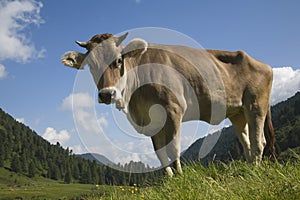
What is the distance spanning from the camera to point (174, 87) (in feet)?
27.2

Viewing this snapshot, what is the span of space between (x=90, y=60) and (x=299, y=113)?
618 feet

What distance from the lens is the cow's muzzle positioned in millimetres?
7211

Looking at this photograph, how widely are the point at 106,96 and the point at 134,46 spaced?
1708 mm

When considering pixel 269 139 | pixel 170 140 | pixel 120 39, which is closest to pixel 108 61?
pixel 120 39

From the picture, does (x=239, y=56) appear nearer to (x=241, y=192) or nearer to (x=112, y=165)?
(x=112, y=165)

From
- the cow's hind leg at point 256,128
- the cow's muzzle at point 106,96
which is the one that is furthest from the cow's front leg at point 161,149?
the cow's hind leg at point 256,128

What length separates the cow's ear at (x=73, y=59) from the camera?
8.74 metres

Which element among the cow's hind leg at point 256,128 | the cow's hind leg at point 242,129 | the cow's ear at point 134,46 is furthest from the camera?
the cow's hind leg at point 242,129

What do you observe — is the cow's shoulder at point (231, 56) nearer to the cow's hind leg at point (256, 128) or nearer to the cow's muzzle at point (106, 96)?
the cow's hind leg at point (256, 128)

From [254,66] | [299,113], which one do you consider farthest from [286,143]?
[254,66]

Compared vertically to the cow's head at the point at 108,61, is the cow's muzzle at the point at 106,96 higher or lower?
lower

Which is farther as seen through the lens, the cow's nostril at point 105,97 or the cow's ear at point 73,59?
the cow's ear at point 73,59

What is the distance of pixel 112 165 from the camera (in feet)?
26.1

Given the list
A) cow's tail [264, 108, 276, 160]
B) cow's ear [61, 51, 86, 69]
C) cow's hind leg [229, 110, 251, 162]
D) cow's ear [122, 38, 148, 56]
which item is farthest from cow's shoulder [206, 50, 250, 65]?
cow's ear [61, 51, 86, 69]
